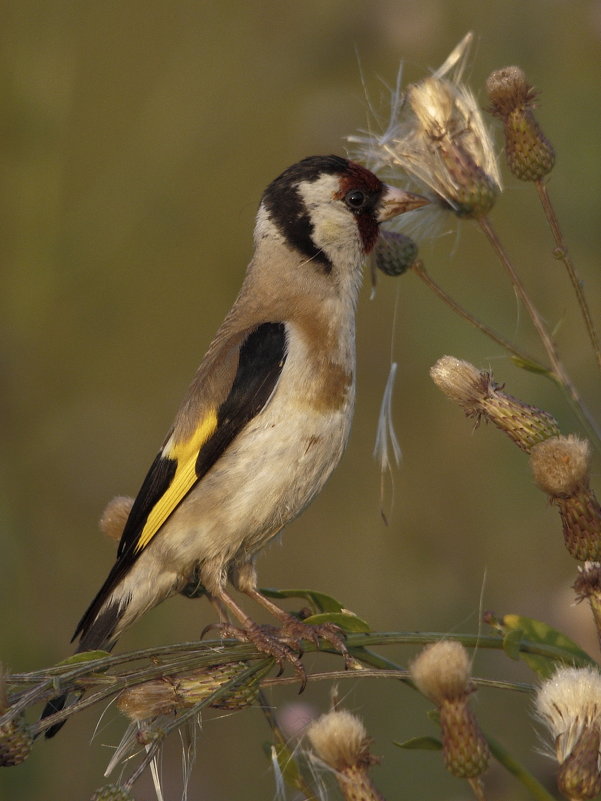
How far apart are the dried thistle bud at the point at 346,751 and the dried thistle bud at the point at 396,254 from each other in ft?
4.48

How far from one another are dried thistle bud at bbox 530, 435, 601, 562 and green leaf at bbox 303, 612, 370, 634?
0.45 m

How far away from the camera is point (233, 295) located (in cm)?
459

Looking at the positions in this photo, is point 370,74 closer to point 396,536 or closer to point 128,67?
point 128,67

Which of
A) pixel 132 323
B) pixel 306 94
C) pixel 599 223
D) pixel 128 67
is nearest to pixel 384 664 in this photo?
pixel 599 223

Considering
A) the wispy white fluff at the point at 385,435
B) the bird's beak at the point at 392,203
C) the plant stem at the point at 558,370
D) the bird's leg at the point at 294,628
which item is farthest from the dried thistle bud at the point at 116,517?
the plant stem at the point at 558,370

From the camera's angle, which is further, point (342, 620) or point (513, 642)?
point (342, 620)

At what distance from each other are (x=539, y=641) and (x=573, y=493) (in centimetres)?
31

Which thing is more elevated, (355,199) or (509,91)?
(509,91)

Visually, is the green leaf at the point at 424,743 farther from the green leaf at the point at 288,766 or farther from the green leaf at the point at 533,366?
the green leaf at the point at 533,366

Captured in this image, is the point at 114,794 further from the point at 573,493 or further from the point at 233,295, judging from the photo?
the point at 233,295

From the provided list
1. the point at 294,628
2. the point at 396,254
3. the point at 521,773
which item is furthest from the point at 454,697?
the point at 396,254

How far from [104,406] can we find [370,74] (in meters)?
1.76

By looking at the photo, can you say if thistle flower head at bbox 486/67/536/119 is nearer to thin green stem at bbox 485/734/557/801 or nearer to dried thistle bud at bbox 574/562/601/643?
dried thistle bud at bbox 574/562/601/643

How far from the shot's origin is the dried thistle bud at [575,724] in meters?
1.76
